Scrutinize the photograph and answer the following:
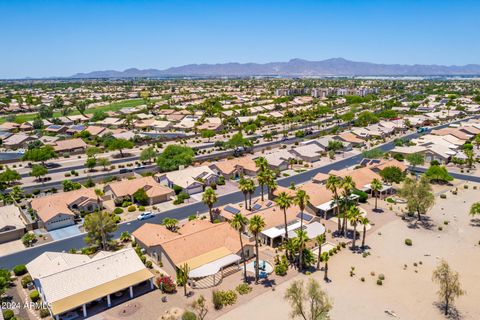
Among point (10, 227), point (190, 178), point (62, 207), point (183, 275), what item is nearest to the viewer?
point (183, 275)

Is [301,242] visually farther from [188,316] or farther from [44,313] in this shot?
[44,313]

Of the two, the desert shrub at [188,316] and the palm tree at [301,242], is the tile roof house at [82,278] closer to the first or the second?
the desert shrub at [188,316]

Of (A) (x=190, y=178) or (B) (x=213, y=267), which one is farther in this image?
(A) (x=190, y=178)

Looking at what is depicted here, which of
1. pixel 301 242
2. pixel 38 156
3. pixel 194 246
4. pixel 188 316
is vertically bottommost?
pixel 188 316

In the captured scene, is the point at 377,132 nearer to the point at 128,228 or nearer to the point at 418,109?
the point at 418,109

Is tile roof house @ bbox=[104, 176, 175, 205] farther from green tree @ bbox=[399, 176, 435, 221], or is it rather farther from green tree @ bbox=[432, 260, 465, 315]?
green tree @ bbox=[432, 260, 465, 315]

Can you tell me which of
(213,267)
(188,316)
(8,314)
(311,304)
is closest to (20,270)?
(8,314)

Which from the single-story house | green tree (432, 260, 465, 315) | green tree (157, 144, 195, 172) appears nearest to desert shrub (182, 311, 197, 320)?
green tree (432, 260, 465, 315)
